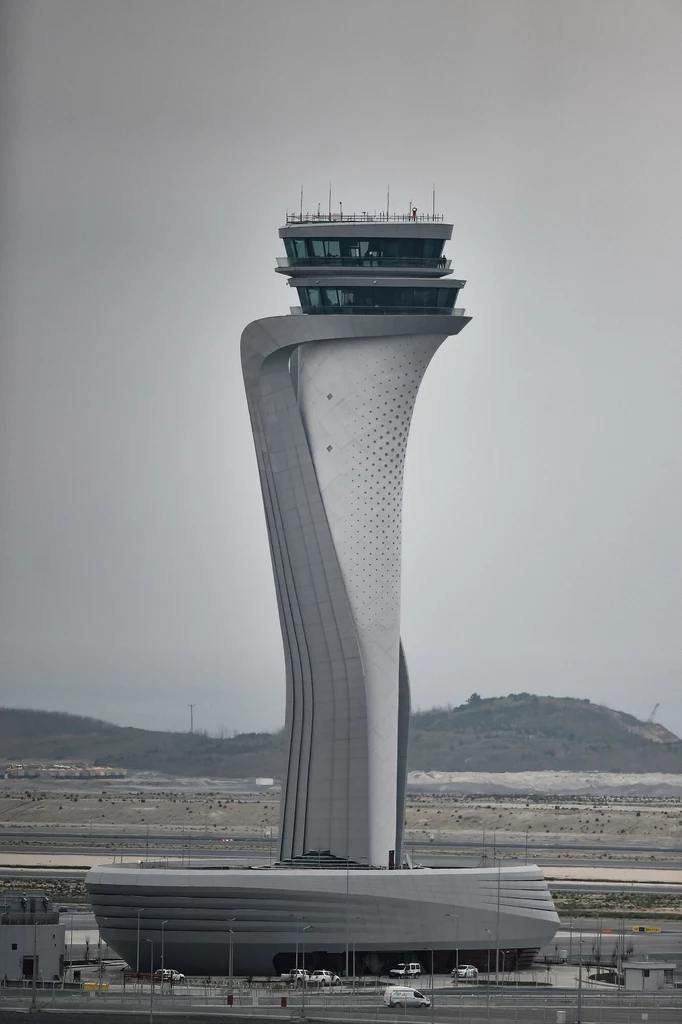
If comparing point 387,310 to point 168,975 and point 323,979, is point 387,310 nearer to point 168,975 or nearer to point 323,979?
point 323,979

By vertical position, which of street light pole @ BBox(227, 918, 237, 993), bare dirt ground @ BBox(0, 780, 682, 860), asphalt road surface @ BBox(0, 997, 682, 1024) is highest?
bare dirt ground @ BBox(0, 780, 682, 860)

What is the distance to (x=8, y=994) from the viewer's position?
6044cm

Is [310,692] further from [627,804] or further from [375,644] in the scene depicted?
[627,804]

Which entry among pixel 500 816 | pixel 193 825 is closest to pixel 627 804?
pixel 500 816

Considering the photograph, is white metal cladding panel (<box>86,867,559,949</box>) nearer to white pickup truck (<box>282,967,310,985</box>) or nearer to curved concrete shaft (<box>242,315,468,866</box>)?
white pickup truck (<box>282,967,310,985</box>)

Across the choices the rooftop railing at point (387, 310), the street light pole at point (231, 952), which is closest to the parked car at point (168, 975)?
the street light pole at point (231, 952)

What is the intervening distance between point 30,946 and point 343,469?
17.3m

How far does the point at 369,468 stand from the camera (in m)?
70.6

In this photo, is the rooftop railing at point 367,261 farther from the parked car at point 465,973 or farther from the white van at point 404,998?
the white van at point 404,998

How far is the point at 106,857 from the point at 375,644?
6275cm

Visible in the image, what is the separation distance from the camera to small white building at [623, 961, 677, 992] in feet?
215

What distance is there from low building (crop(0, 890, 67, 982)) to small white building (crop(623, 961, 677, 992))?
1639 centimetres

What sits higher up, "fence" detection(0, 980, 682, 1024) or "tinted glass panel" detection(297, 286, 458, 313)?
"tinted glass panel" detection(297, 286, 458, 313)

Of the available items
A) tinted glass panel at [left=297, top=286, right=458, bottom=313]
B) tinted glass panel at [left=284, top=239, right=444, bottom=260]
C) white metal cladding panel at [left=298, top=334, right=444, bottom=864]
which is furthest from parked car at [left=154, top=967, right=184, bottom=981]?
tinted glass panel at [left=284, top=239, right=444, bottom=260]
